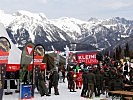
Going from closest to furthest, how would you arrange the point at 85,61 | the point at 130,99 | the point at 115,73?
the point at 130,99 < the point at 115,73 < the point at 85,61

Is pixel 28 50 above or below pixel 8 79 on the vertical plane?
above

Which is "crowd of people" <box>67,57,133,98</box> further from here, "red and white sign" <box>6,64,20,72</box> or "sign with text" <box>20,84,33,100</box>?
"sign with text" <box>20,84,33,100</box>

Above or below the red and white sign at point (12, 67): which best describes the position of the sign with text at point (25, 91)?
below

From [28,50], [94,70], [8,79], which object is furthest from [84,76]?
[8,79]

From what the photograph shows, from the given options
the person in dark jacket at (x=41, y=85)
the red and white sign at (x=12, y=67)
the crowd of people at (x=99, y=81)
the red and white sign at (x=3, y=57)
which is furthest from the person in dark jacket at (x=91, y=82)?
the red and white sign at (x=3, y=57)

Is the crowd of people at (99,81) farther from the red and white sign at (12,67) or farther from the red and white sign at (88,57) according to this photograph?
the red and white sign at (12,67)

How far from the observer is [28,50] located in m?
18.5

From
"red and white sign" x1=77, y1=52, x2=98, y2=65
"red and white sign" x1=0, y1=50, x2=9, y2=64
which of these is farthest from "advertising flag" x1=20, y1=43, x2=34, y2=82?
"red and white sign" x1=0, y1=50, x2=9, y2=64

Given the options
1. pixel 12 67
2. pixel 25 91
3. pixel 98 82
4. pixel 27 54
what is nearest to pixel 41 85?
pixel 12 67

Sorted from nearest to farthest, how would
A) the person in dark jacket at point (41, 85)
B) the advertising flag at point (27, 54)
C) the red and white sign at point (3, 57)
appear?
the red and white sign at point (3, 57) → the advertising flag at point (27, 54) → the person in dark jacket at point (41, 85)

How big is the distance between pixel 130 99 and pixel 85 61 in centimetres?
838

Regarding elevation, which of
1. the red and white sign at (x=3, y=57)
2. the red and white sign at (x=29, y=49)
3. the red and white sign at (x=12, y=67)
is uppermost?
the red and white sign at (x=29, y=49)

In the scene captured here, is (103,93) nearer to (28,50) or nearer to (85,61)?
(85,61)

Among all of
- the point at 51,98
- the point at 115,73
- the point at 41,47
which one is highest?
the point at 41,47
